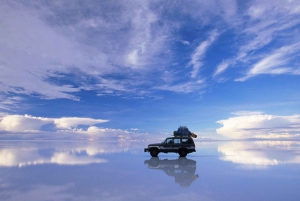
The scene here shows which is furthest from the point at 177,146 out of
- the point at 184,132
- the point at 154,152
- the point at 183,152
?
the point at 184,132

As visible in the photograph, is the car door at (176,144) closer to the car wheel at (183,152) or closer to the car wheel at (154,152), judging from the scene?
the car wheel at (183,152)

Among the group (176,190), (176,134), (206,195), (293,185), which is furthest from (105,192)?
(176,134)

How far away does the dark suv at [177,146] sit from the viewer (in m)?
21.9

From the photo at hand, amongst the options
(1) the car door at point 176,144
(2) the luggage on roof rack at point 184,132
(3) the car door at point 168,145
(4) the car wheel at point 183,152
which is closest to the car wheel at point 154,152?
(3) the car door at point 168,145

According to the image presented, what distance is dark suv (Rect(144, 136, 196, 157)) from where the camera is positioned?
21922 mm

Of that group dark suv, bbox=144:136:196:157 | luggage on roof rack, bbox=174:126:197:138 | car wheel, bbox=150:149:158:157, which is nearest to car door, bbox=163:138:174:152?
dark suv, bbox=144:136:196:157

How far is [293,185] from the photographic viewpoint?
31.6 ft

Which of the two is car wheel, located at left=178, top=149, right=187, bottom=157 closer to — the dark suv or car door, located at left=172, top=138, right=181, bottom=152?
the dark suv

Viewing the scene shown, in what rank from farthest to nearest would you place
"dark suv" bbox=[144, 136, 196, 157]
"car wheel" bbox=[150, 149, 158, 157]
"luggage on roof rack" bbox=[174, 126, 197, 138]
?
1. "luggage on roof rack" bbox=[174, 126, 197, 138]
2. "car wheel" bbox=[150, 149, 158, 157]
3. "dark suv" bbox=[144, 136, 196, 157]

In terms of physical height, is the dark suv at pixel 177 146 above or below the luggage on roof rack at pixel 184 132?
below

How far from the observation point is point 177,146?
22.0m

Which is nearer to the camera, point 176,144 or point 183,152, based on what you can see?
point 183,152

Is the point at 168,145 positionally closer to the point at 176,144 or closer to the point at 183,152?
the point at 176,144

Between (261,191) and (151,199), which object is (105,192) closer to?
(151,199)
